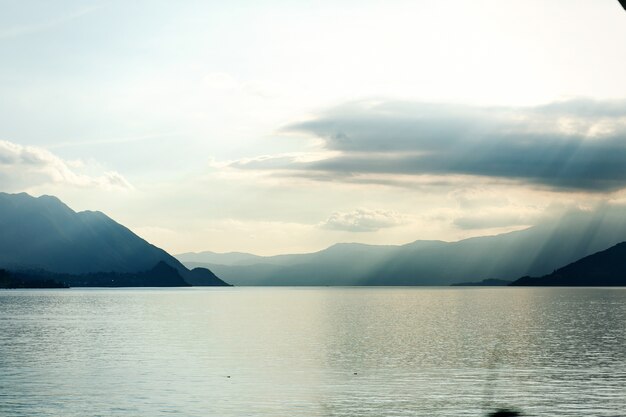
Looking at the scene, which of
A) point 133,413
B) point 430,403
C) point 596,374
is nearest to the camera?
point 133,413

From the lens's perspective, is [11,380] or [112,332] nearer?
[11,380]

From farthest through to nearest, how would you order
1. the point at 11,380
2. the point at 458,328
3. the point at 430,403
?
the point at 458,328 → the point at 11,380 → the point at 430,403

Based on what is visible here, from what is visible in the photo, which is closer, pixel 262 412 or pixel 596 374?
pixel 262 412

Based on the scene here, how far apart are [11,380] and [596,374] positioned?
7073cm

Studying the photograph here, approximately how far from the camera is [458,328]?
607 ft

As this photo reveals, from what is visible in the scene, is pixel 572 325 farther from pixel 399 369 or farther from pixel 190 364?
pixel 190 364

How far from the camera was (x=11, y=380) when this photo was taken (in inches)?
3319

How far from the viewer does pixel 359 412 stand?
65.1 m

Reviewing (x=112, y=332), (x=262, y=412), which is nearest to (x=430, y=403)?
(x=262, y=412)

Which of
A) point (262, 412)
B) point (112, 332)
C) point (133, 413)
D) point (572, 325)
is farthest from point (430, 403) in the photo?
point (572, 325)

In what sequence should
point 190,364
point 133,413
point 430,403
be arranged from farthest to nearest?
point 190,364 < point 430,403 < point 133,413

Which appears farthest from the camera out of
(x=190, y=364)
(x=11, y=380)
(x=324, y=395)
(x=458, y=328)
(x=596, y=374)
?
(x=458, y=328)

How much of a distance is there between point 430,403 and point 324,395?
39.4ft

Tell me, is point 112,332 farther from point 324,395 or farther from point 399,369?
point 324,395
